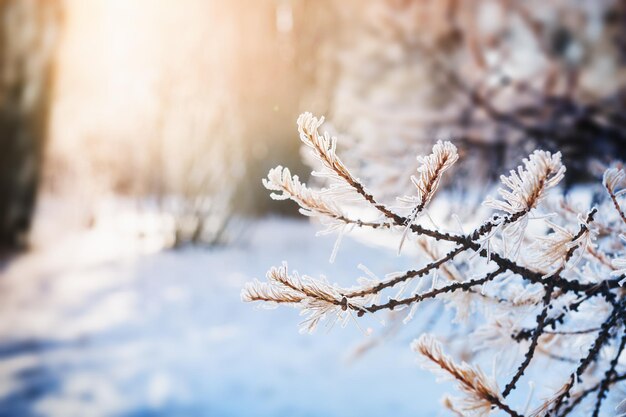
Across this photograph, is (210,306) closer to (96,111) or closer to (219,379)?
(219,379)

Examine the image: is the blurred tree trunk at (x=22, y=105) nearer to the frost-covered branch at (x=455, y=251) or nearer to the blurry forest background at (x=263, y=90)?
the blurry forest background at (x=263, y=90)

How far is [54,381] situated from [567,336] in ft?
11.7

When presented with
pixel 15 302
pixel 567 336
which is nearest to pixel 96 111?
pixel 15 302

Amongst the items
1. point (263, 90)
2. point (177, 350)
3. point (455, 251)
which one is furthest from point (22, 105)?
point (455, 251)

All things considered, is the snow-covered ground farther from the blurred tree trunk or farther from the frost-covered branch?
the frost-covered branch

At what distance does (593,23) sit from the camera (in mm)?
2355

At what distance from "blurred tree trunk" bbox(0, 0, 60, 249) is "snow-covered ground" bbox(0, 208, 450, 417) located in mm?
978

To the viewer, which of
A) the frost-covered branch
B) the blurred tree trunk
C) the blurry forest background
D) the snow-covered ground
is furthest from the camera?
the blurred tree trunk

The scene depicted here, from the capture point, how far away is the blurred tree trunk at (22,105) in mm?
6766

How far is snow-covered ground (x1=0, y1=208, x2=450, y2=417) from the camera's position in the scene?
10.9 ft

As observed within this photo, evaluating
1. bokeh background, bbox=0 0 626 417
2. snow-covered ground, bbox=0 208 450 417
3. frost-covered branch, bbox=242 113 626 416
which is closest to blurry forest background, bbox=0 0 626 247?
bokeh background, bbox=0 0 626 417

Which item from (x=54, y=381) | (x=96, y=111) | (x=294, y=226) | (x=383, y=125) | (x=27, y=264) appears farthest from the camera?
(x=96, y=111)

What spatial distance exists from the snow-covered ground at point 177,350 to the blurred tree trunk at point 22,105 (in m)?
0.98

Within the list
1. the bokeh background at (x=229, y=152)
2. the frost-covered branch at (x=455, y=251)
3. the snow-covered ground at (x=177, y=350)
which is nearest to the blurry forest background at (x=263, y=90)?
the bokeh background at (x=229, y=152)
